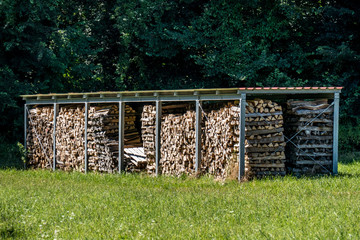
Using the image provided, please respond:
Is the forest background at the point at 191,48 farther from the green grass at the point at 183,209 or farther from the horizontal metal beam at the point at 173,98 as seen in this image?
the green grass at the point at 183,209

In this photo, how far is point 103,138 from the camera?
17.2 m

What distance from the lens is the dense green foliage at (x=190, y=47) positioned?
22266 mm

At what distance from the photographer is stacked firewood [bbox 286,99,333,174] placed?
14453 millimetres

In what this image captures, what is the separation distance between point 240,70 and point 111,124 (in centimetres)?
798

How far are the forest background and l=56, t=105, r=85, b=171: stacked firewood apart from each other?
10.9ft

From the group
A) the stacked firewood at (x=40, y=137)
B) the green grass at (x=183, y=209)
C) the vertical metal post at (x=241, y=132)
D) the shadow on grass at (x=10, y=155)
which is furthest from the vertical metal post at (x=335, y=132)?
the shadow on grass at (x=10, y=155)

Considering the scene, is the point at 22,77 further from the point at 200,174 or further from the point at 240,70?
the point at 200,174

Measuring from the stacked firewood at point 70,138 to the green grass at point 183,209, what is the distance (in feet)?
13.0

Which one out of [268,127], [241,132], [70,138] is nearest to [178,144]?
[241,132]

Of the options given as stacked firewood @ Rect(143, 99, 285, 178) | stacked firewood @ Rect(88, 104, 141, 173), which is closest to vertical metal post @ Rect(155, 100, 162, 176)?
stacked firewood @ Rect(143, 99, 285, 178)

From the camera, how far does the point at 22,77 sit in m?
23.3

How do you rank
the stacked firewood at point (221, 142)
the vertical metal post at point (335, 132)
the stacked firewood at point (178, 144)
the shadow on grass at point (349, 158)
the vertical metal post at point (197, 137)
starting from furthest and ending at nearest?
the shadow on grass at point (349, 158), the stacked firewood at point (178, 144), the vertical metal post at point (197, 137), the vertical metal post at point (335, 132), the stacked firewood at point (221, 142)

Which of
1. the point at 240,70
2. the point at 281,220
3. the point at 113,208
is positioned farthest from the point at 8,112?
the point at 281,220

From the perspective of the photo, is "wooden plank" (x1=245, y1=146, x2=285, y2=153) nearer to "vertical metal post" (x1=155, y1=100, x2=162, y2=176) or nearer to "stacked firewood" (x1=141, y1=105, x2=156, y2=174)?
"vertical metal post" (x1=155, y1=100, x2=162, y2=176)
